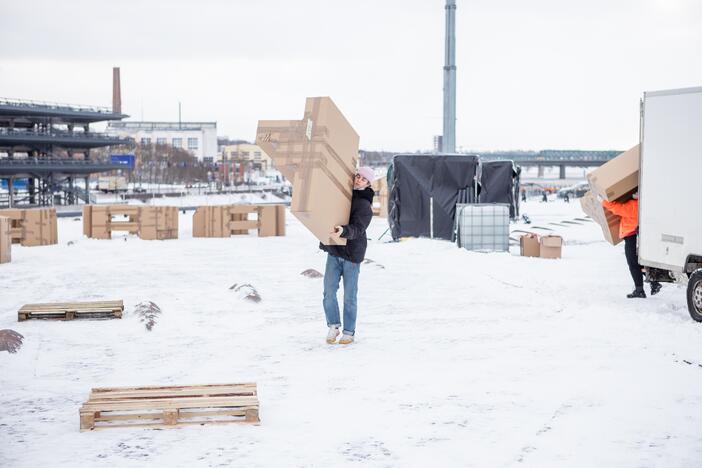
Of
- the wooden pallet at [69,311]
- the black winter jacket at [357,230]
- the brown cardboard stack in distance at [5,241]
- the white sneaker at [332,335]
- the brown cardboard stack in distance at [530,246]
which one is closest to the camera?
the black winter jacket at [357,230]

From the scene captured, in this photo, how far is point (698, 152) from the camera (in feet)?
32.6

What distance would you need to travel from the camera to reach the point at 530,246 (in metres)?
18.2

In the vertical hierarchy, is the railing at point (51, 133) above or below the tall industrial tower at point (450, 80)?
above

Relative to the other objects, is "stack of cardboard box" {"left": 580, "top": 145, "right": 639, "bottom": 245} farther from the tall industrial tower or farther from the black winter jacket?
the tall industrial tower

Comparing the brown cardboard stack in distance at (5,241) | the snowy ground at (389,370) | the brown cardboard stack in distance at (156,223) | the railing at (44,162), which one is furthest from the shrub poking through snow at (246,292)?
the railing at (44,162)

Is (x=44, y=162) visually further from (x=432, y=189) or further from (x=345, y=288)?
(x=345, y=288)

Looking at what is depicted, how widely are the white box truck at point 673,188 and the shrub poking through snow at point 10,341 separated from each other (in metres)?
7.89

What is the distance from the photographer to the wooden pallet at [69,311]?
34.2 feet

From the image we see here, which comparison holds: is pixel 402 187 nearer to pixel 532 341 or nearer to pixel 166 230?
pixel 166 230

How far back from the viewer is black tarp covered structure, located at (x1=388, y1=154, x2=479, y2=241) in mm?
21797

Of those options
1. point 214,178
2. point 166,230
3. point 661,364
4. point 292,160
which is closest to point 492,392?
point 661,364

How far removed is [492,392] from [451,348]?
182 cm

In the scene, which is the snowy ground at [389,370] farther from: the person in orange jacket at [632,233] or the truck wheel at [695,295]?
the truck wheel at [695,295]

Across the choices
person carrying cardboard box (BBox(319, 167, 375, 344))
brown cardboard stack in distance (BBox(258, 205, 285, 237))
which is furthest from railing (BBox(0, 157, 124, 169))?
person carrying cardboard box (BBox(319, 167, 375, 344))
